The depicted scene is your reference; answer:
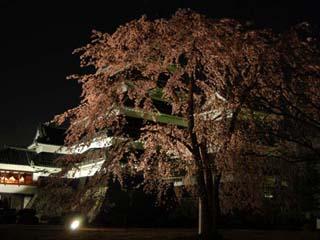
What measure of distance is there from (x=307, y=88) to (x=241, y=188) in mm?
4284

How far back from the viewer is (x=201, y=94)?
15141mm

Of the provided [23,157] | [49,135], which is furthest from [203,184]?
[49,135]

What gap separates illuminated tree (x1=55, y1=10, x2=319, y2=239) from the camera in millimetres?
13375

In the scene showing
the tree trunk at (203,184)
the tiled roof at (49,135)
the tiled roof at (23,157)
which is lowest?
the tree trunk at (203,184)

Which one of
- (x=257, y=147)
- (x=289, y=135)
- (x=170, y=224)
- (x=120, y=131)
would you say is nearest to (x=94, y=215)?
(x=170, y=224)

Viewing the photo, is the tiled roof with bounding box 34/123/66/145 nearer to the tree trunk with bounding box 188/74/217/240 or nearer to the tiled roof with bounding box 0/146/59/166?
the tiled roof with bounding box 0/146/59/166

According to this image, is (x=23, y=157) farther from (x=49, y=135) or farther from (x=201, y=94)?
(x=201, y=94)

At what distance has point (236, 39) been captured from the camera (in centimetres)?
1340

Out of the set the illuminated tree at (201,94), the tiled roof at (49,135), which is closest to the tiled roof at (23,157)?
the tiled roof at (49,135)

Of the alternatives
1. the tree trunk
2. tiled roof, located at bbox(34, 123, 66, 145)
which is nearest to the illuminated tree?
the tree trunk

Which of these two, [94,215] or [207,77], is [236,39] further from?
[94,215]

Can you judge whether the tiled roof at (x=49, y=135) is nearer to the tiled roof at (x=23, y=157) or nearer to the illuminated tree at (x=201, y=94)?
the tiled roof at (x=23, y=157)

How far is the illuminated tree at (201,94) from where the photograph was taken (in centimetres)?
1338

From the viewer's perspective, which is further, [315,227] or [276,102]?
[315,227]
